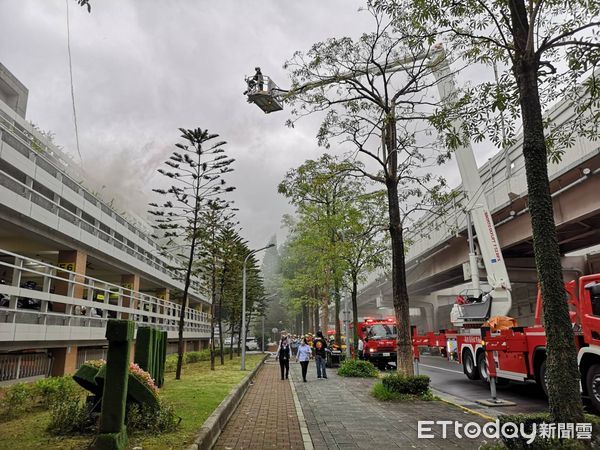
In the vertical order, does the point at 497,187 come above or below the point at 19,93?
below

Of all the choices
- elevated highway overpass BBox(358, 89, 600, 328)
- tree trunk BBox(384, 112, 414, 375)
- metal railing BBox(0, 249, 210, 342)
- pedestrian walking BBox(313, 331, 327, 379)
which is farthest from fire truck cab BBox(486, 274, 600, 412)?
metal railing BBox(0, 249, 210, 342)

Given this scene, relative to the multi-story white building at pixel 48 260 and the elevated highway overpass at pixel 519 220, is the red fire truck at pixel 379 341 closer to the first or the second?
the elevated highway overpass at pixel 519 220

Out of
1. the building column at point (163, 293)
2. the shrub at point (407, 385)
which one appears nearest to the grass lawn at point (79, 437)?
the shrub at point (407, 385)

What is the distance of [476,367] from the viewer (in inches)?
607

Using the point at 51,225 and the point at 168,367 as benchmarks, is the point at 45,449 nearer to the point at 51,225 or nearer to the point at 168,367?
the point at 51,225

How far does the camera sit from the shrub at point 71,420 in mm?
6684

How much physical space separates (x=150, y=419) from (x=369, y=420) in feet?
13.6

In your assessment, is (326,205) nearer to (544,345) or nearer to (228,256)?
(228,256)

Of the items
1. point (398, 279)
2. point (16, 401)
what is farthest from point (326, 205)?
point (16, 401)

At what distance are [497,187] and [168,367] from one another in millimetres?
17907

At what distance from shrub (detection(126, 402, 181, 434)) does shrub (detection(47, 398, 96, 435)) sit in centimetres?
60

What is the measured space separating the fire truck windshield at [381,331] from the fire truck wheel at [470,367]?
29.3ft

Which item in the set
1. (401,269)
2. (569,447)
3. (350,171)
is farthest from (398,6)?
(569,447)

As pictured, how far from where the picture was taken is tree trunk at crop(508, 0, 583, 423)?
5.43m
